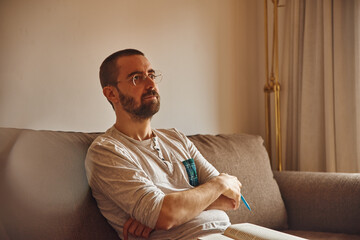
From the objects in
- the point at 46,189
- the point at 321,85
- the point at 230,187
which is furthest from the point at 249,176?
the point at 46,189

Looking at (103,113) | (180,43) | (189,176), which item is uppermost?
(180,43)

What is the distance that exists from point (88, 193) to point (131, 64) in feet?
1.76

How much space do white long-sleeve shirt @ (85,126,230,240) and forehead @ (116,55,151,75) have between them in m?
0.24

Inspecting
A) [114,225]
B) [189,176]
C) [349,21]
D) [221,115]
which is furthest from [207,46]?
[114,225]

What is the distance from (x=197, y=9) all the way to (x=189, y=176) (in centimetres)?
134

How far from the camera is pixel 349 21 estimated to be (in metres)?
2.57

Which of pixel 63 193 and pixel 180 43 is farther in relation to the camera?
pixel 180 43

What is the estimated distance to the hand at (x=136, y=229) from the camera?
1403mm

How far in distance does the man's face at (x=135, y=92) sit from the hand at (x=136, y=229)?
0.43 m

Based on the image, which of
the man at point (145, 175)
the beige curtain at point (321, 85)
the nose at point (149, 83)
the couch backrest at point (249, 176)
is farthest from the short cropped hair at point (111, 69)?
the beige curtain at point (321, 85)

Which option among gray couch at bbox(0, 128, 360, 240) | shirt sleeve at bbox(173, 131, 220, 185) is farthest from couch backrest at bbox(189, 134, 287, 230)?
shirt sleeve at bbox(173, 131, 220, 185)

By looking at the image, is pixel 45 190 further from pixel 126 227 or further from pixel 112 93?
pixel 112 93

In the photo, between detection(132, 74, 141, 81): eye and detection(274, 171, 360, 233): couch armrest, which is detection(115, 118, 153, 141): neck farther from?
detection(274, 171, 360, 233): couch armrest

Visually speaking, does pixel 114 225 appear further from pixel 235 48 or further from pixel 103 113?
pixel 235 48
